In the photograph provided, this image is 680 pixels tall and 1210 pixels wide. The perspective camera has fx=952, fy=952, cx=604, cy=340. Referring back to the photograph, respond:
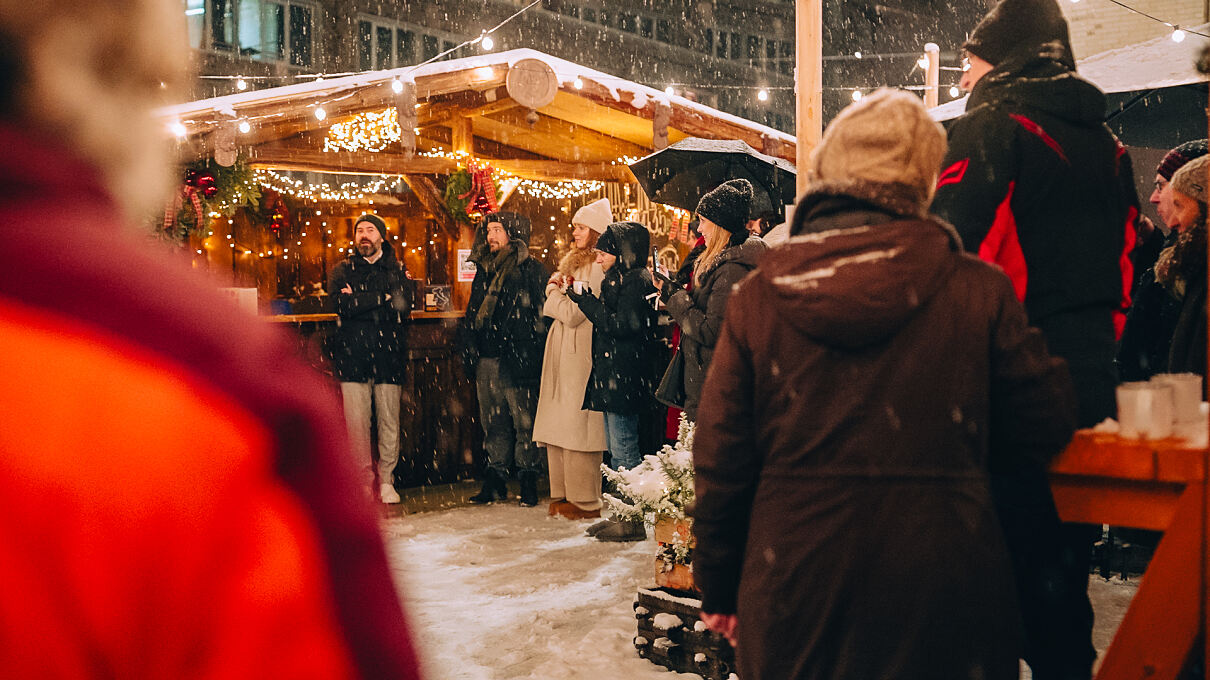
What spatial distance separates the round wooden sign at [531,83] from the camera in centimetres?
873

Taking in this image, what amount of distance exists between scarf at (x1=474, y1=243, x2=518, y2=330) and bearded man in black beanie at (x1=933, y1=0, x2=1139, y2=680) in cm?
493

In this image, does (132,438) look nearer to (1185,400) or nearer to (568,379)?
(1185,400)

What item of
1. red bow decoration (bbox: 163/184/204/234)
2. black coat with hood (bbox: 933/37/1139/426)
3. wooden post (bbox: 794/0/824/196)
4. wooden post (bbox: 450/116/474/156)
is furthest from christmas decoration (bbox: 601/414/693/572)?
wooden post (bbox: 450/116/474/156)

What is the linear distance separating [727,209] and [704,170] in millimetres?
2505

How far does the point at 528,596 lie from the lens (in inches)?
199

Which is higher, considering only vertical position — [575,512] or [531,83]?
[531,83]

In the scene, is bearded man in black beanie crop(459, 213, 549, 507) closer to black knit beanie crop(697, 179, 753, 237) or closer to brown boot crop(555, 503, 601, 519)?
brown boot crop(555, 503, 601, 519)

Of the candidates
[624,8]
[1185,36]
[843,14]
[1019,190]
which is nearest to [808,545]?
[1019,190]

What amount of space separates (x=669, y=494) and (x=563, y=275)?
10.1 feet

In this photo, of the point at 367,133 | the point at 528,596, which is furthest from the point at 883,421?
the point at 367,133

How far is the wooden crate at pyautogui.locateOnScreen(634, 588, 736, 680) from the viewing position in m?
3.75

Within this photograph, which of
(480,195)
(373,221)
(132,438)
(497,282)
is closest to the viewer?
(132,438)

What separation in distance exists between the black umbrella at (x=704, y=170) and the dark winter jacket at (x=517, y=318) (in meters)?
1.14

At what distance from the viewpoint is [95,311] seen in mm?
514
